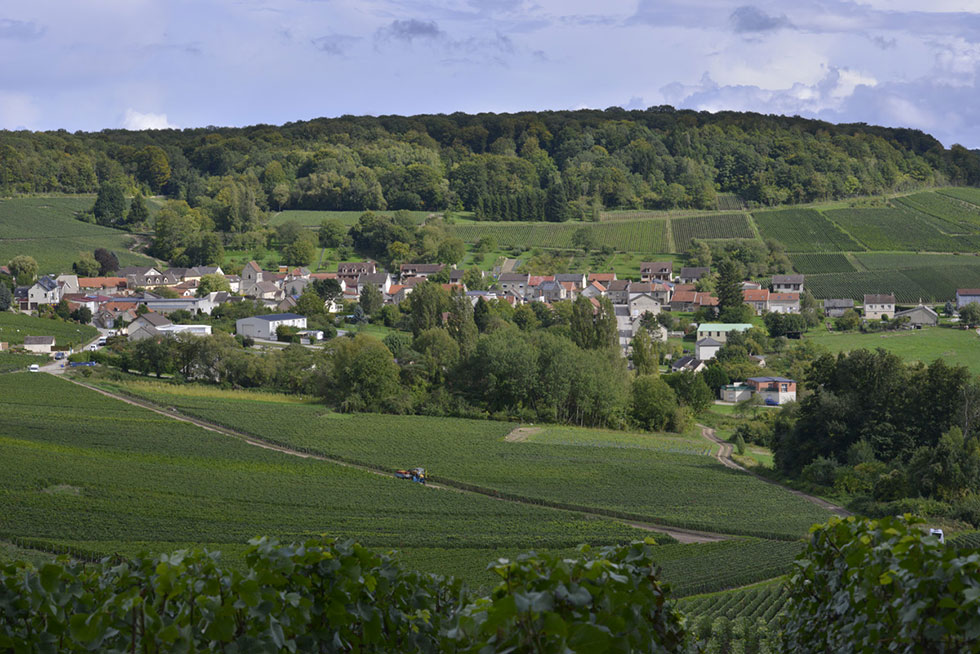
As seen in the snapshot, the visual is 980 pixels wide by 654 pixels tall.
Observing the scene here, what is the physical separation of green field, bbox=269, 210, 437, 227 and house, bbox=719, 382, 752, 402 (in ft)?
178

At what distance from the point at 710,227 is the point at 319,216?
42629 mm

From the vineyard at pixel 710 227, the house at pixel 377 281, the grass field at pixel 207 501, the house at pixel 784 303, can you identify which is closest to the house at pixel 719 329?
the house at pixel 784 303

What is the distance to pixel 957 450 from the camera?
1344 inches

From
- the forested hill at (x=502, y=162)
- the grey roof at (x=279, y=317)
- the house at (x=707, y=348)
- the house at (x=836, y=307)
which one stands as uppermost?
the forested hill at (x=502, y=162)

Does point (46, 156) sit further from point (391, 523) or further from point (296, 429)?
point (391, 523)

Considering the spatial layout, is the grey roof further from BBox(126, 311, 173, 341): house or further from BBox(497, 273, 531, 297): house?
BBox(497, 273, 531, 297): house

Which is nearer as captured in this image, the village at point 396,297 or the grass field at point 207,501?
the grass field at point 207,501

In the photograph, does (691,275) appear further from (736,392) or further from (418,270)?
(736,392)

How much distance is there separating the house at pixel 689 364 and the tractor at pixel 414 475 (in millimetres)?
27855

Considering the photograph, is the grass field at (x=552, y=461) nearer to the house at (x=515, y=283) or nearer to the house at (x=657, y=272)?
the house at (x=515, y=283)

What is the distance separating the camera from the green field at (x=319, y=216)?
360 ft

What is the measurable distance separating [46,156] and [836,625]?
129818 millimetres

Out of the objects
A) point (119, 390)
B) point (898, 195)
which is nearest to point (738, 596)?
point (119, 390)

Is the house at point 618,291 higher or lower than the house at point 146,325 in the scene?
higher
